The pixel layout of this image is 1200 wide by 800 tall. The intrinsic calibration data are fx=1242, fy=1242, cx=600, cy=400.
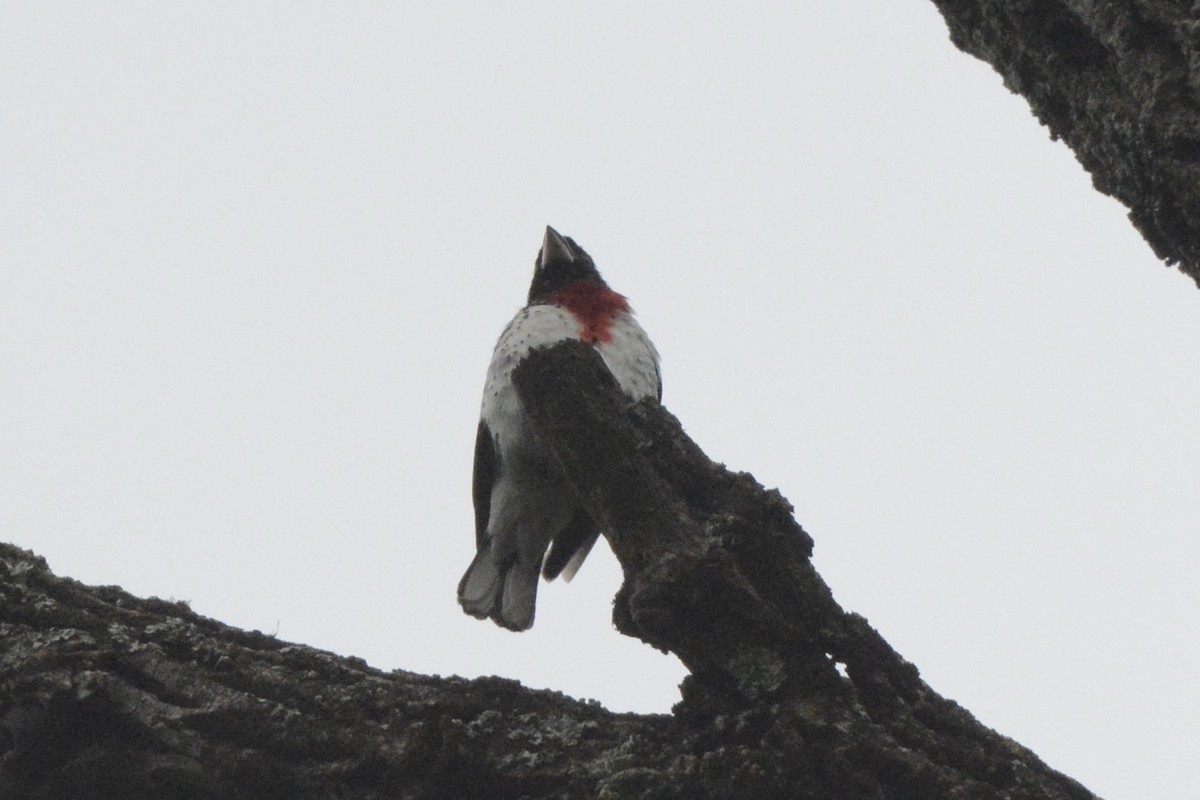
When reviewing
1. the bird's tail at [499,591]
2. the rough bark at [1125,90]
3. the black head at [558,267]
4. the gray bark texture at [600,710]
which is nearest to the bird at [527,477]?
the bird's tail at [499,591]

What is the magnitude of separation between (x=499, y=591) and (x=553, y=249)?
2.31 m

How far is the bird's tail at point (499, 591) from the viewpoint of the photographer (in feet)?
15.2

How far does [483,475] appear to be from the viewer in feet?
17.0

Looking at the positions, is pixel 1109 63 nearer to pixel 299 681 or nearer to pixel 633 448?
pixel 633 448

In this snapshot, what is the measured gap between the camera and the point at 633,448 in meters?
2.19

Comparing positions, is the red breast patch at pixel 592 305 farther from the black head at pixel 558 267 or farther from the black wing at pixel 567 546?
the black wing at pixel 567 546

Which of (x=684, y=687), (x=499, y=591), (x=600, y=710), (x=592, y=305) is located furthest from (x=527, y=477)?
(x=684, y=687)

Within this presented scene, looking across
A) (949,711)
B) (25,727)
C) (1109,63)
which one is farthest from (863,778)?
(25,727)

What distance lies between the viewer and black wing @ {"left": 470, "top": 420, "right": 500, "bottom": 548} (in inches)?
201

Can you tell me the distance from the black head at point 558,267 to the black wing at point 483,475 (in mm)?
1163

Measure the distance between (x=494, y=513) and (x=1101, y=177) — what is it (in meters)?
3.34

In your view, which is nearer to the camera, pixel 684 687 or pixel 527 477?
pixel 684 687

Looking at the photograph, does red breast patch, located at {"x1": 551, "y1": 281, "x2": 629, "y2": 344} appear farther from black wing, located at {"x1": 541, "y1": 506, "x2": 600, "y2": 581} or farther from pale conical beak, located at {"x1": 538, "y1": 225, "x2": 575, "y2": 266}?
black wing, located at {"x1": 541, "y1": 506, "x2": 600, "y2": 581}

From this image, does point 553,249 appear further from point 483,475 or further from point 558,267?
point 483,475
